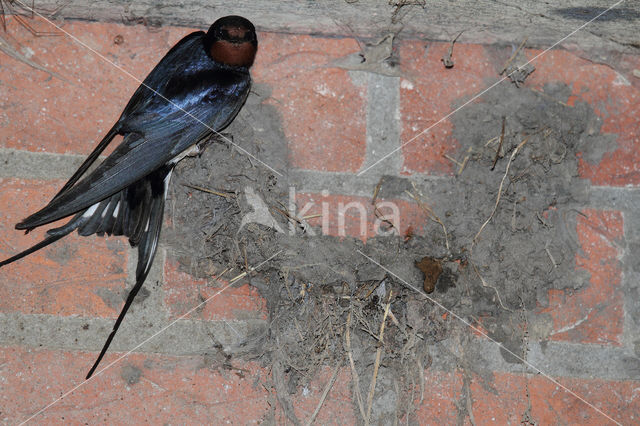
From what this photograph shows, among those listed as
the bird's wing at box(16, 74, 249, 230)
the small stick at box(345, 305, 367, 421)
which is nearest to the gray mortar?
the bird's wing at box(16, 74, 249, 230)

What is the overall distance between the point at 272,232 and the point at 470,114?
0.47 m

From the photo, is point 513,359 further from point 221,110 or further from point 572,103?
point 221,110

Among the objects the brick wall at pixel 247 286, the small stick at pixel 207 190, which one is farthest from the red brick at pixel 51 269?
the small stick at pixel 207 190

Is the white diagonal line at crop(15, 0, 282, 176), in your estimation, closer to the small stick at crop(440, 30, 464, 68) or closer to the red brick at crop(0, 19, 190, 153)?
the red brick at crop(0, 19, 190, 153)

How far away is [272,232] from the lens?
3.80 feet

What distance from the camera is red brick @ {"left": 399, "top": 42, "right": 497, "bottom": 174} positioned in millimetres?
1268

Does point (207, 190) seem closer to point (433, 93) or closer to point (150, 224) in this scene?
point (150, 224)

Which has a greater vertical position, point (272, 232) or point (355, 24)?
point (355, 24)

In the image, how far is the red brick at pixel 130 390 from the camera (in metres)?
1.18

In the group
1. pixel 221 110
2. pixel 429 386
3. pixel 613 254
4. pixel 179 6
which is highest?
pixel 179 6

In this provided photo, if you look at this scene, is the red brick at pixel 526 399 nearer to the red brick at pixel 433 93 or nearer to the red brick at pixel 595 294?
the red brick at pixel 595 294

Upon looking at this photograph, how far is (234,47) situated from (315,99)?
0.61 feet

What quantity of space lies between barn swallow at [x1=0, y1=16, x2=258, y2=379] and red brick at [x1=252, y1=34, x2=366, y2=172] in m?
0.06

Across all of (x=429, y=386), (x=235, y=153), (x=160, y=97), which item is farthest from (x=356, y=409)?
(x=160, y=97)
